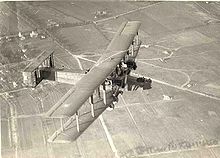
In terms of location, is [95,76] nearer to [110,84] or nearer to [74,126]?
[110,84]

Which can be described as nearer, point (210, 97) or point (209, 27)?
point (210, 97)

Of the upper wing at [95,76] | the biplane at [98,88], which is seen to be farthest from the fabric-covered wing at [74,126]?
the upper wing at [95,76]

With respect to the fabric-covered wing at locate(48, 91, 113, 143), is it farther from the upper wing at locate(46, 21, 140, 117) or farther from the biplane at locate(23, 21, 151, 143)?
the upper wing at locate(46, 21, 140, 117)

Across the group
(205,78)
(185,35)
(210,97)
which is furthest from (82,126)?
(185,35)

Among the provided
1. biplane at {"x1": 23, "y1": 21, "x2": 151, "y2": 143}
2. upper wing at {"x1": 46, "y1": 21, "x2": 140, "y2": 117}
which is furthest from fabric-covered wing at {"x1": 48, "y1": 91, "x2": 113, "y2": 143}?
upper wing at {"x1": 46, "y1": 21, "x2": 140, "y2": 117}

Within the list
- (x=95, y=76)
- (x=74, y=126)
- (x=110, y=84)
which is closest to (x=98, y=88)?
(x=95, y=76)

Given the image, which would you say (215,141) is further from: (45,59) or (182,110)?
(45,59)

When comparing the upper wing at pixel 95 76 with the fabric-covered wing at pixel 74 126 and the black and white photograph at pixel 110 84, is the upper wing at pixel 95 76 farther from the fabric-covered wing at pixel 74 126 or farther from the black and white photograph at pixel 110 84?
the fabric-covered wing at pixel 74 126

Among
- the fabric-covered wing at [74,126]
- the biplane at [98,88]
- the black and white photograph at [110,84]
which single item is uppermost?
the biplane at [98,88]
